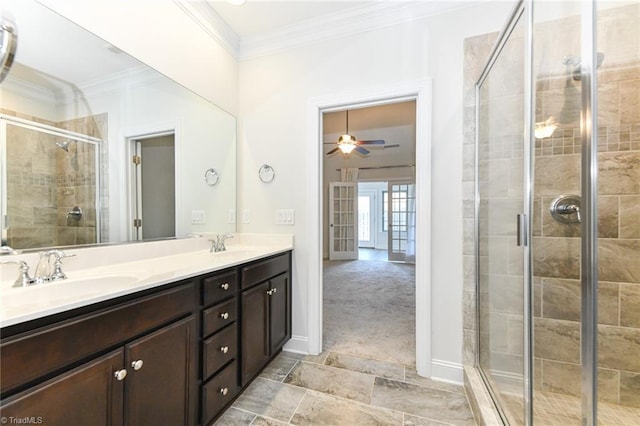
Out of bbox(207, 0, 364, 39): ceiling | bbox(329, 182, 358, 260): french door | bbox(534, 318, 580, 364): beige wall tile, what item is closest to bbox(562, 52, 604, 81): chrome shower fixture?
bbox(534, 318, 580, 364): beige wall tile

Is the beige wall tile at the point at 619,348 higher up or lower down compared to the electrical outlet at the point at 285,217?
lower down

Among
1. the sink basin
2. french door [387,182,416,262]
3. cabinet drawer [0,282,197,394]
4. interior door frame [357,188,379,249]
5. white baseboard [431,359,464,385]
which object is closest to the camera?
cabinet drawer [0,282,197,394]

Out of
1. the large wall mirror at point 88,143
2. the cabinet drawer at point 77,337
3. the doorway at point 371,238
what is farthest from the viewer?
Answer: the doorway at point 371,238

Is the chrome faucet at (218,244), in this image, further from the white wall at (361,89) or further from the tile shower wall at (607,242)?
the tile shower wall at (607,242)

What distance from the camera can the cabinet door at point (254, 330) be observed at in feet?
5.16

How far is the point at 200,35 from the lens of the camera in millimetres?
1944

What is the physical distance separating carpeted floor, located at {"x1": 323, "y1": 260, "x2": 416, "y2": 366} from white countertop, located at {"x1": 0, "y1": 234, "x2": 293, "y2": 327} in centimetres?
109

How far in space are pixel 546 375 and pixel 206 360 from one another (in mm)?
1745

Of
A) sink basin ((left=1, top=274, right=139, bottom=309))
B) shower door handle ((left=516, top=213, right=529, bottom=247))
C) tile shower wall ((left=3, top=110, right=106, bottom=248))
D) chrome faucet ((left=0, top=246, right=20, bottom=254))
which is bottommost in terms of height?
sink basin ((left=1, top=274, right=139, bottom=309))

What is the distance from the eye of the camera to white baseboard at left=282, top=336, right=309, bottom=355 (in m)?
2.11

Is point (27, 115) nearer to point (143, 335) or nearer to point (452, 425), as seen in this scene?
point (143, 335)

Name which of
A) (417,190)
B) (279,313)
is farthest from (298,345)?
(417,190)

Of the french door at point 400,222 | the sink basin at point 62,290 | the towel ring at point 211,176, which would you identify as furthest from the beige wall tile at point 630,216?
the french door at point 400,222

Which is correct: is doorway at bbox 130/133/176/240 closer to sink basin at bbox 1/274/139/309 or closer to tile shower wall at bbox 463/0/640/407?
sink basin at bbox 1/274/139/309
